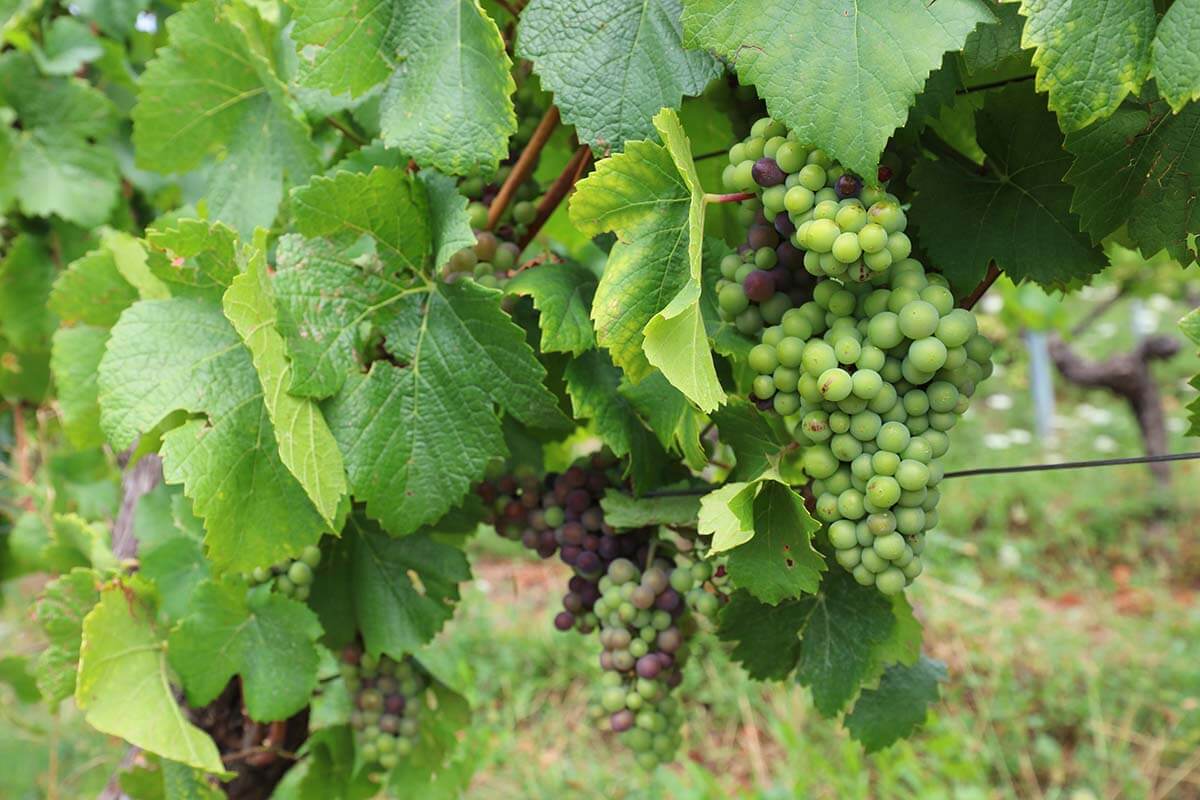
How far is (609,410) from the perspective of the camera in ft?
3.19

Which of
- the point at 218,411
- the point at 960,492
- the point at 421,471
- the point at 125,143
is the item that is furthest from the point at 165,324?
the point at 960,492

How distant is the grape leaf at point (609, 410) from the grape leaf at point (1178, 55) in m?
0.52

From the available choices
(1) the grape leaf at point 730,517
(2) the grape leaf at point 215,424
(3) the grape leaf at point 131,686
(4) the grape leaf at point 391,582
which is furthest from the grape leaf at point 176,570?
(1) the grape leaf at point 730,517

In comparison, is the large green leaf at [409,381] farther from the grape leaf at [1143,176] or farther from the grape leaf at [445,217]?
the grape leaf at [1143,176]

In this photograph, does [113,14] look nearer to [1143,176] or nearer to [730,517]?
[730,517]

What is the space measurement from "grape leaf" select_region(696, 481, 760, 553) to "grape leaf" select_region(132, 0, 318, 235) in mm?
701

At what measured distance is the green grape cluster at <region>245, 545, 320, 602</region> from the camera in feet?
3.89

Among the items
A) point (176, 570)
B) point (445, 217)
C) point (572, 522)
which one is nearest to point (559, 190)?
point (445, 217)

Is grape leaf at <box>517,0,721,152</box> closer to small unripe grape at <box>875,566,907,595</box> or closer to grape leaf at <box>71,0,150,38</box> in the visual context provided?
small unripe grape at <box>875,566,907,595</box>

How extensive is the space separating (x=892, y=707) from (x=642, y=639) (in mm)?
322

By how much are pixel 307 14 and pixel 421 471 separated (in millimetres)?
436

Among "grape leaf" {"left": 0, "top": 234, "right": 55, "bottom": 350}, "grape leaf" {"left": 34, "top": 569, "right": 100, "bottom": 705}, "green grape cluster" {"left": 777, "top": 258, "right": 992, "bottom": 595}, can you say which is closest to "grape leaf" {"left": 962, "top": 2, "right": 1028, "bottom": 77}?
"green grape cluster" {"left": 777, "top": 258, "right": 992, "bottom": 595}

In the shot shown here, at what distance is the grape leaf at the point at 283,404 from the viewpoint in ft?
2.83

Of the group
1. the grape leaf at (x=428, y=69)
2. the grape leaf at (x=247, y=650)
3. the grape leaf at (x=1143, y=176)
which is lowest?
the grape leaf at (x=247, y=650)
